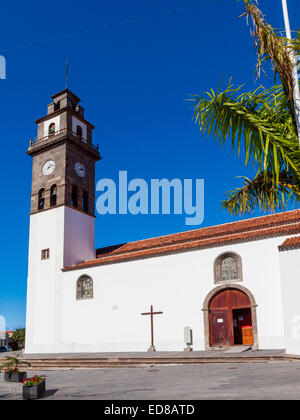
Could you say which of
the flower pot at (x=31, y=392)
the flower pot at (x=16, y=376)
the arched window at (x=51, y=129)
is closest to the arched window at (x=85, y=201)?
the arched window at (x=51, y=129)

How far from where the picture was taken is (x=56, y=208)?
30.2 m

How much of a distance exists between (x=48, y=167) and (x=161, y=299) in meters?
14.9

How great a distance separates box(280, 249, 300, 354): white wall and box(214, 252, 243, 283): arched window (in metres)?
4.70

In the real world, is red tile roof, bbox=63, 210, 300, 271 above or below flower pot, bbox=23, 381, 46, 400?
above

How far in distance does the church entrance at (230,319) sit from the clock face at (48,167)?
16.9 meters

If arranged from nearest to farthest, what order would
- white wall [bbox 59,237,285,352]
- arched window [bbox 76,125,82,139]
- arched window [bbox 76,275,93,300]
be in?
1. white wall [bbox 59,237,285,352]
2. arched window [bbox 76,275,93,300]
3. arched window [bbox 76,125,82,139]

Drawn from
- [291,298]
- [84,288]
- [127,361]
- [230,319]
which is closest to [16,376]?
[127,361]

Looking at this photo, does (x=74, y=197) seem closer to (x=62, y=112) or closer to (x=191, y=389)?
(x=62, y=112)

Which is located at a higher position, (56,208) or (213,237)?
(56,208)

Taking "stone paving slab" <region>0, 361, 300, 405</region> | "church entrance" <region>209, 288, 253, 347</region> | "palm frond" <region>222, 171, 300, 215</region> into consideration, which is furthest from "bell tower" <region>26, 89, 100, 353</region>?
"palm frond" <region>222, 171, 300, 215</region>

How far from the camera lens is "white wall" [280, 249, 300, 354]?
52.0 ft

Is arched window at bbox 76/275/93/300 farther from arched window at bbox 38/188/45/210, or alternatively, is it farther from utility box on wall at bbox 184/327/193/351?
utility box on wall at bbox 184/327/193/351

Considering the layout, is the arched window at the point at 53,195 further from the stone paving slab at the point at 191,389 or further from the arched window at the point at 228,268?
the stone paving slab at the point at 191,389

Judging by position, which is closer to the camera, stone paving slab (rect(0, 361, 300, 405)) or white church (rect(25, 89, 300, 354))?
stone paving slab (rect(0, 361, 300, 405))
